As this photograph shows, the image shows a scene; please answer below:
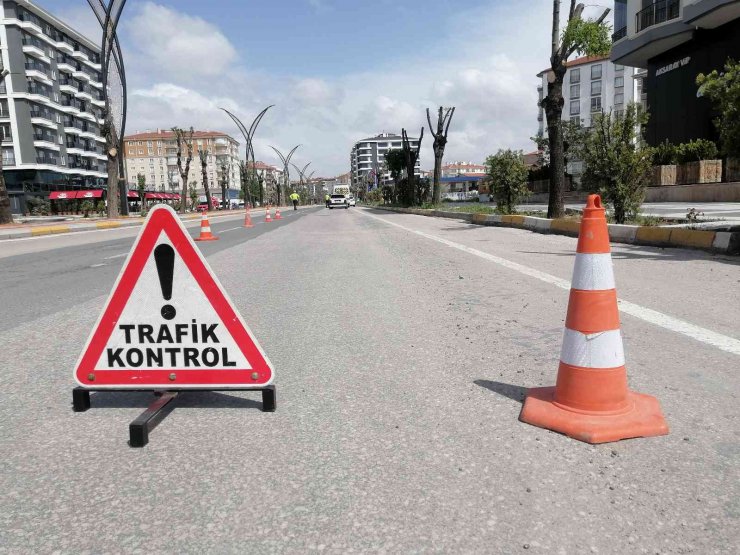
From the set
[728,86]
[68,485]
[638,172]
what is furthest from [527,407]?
[638,172]

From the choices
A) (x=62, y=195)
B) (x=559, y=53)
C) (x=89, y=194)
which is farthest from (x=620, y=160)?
(x=62, y=195)

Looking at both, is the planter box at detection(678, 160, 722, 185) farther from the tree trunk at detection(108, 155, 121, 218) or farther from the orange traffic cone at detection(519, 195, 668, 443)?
the tree trunk at detection(108, 155, 121, 218)

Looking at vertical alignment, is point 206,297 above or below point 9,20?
below

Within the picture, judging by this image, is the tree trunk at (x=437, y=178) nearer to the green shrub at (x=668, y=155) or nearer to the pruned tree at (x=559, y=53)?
the green shrub at (x=668, y=155)

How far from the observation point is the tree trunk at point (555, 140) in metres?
16.8

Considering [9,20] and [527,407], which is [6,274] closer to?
[527,407]

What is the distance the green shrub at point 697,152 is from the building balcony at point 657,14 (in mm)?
7940

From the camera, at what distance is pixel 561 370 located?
8.98ft

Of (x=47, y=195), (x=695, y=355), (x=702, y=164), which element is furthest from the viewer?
(x=47, y=195)

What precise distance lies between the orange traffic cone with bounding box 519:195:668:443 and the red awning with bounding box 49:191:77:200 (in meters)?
73.3

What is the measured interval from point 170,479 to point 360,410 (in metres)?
0.98

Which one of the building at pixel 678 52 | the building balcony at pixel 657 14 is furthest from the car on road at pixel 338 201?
the building balcony at pixel 657 14

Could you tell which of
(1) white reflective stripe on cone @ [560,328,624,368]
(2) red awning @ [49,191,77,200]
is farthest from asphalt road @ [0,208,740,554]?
(2) red awning @ [49,191,77,200]

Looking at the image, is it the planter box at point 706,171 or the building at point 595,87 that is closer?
the planter box at point 706,171
